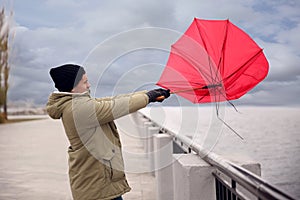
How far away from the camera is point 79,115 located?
282cm

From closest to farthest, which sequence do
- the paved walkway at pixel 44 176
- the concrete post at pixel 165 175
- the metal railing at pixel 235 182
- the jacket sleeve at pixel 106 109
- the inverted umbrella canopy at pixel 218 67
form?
the metal railing at pixel 235 182, the jacket sleeve at pixel 106 109, the inverted umbrella canopy at pixel 218 67, the concrete post at pixel 165 175, the paved walkway at pixel 44 176

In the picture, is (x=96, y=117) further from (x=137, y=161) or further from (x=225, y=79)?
(x=137, y=161)

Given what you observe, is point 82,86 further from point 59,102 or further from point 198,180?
point 198,180

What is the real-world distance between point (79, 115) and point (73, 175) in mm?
490

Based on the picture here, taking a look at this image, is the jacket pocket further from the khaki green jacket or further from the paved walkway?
the paved walkway

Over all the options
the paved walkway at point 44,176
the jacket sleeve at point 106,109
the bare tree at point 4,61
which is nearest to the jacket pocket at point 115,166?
the jacket sleeve at point 106,109

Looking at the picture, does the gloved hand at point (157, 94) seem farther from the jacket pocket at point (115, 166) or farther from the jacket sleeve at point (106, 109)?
the jacket pocket at point (115, 166)

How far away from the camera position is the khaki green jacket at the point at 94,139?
2795mm

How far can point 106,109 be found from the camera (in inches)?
109

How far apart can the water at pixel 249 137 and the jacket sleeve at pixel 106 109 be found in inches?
27.2

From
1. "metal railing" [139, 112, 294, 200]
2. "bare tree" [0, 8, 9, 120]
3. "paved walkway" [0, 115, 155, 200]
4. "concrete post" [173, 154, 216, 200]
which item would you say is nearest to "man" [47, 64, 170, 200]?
"concrete post" [173, 154, 216, 200]

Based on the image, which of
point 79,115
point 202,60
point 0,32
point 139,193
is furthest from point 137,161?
point 0,32

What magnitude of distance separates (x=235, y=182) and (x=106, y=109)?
968 millimetres

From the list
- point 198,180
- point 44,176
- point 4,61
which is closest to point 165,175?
point 198,180
